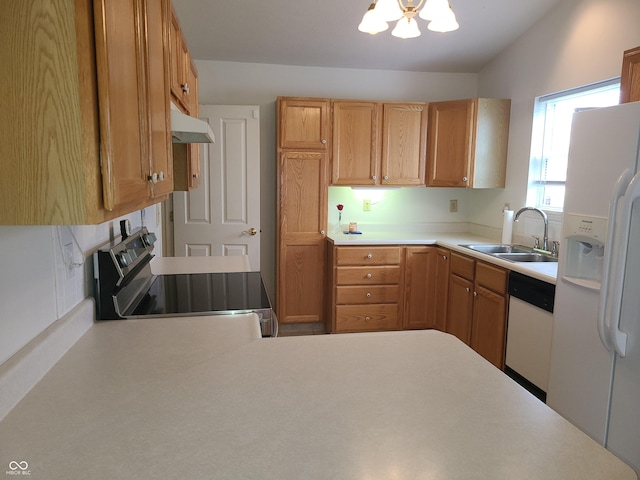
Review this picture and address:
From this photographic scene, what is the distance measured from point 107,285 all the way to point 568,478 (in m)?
1.50

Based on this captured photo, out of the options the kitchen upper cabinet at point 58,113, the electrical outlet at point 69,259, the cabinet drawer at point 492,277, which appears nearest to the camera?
the kitchen upper cabinet at point 58,113

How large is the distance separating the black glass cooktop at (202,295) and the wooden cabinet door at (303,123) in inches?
68.2

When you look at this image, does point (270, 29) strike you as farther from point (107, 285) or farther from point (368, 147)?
point (107, 285)

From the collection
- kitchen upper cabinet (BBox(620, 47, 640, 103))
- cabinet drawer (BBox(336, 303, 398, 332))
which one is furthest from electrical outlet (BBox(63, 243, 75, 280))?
cabinet drawer (BBox(336, 303, 398, 332))

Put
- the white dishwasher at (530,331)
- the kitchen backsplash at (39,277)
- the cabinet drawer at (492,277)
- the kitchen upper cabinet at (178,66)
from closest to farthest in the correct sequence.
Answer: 1. the kitchen backsplash at (39,277)
2. the kitchen upper cabinet at (178,66)
3. the white dishwasher at (530,331)
4. the cabinet drawer at (492,277)

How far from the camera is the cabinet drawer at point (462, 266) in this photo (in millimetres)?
3368

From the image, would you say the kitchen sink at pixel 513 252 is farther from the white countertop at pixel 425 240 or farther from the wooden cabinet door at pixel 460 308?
the wooden cabinet door at pixel 460 308

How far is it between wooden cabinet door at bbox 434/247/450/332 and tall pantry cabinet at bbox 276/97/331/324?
99cm

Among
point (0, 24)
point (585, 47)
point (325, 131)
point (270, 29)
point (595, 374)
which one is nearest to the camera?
point (0, 24)

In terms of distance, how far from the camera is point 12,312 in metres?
1.07

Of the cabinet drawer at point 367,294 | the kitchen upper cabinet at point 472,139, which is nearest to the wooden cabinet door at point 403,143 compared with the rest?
the kitchen upper cabinet at point 472,139

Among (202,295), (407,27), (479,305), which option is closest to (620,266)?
(407,27)

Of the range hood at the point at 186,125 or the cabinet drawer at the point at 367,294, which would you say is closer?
the range hood at the point at 186,125

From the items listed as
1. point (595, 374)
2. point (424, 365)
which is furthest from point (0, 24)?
point (595, 374)
